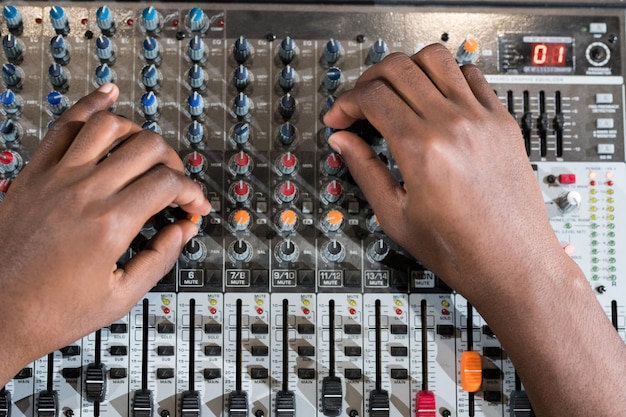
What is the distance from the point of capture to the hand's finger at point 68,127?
7.20ft

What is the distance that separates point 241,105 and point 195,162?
0.26 meters

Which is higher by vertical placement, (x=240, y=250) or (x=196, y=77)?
(x=196, y=77)

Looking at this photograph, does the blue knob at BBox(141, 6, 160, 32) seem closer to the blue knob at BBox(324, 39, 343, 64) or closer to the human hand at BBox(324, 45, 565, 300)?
the blue knob at BBox(324, 39, 343, 64)

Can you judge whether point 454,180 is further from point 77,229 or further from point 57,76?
point 57,76

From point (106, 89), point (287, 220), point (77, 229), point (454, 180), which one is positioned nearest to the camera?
point (77, 229)

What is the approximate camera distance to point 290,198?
248 cm

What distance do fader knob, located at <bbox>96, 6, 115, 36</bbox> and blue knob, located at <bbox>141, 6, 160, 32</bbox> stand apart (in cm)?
12

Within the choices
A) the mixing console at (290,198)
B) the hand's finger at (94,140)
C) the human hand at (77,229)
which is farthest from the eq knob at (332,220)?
the hand's finger at (94,140)

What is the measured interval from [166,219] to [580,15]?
5.77ft

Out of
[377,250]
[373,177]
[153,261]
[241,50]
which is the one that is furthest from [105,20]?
[377,250]

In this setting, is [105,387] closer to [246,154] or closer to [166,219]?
[166,219]

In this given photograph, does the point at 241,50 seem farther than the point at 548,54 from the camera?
No

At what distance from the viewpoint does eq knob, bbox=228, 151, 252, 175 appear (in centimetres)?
247

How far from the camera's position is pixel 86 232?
2.04 meters
